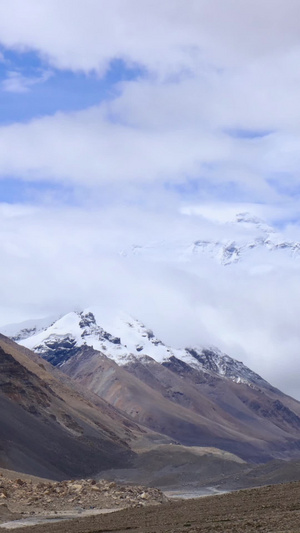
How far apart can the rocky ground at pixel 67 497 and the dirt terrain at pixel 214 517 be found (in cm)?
1030

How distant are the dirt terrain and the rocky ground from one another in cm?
1030

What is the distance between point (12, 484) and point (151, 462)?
224 ft

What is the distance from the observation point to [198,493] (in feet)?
334

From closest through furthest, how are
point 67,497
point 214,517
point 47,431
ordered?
point 214,517
point 67,497
point 47,431

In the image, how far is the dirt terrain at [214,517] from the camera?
125 feet

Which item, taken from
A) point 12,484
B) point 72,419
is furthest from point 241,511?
point 72,419

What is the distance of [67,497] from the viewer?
229ft

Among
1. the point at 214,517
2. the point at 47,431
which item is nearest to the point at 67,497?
the point at 214,517

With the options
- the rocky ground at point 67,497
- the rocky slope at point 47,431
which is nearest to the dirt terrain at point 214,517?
the rocky ground at point 67,497

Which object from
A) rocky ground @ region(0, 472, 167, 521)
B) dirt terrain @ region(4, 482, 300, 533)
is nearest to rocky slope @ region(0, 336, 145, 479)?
rocky ground @ region(0, 472, 167, 521)

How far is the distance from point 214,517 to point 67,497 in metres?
27.4

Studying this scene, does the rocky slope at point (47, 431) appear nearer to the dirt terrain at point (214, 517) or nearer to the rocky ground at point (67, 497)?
the rocky ground at point (67, 497)

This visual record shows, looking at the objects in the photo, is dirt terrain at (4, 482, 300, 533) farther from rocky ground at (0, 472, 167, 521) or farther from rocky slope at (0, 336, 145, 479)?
rocky slope at (0, 336, 145, 479)

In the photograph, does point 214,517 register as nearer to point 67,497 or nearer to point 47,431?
point 67,497
